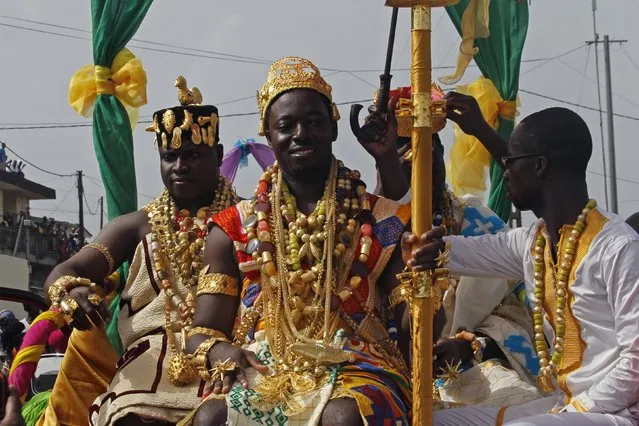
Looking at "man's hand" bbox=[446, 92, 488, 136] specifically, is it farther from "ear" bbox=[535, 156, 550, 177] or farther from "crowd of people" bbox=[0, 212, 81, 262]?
"crowd of people" bbox=[0, 212, 81, 262]

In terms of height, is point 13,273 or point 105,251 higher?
point 105,251

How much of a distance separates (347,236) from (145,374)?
1107 millimetres

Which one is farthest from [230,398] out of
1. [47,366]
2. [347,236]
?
[47,366]

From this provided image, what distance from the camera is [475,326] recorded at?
17.0 ft

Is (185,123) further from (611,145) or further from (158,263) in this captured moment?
(611,145)

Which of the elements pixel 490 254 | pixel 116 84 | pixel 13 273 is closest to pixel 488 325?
pixel 490 254

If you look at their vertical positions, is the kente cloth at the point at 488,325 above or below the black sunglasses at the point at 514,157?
below

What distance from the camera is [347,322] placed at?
14.1ft

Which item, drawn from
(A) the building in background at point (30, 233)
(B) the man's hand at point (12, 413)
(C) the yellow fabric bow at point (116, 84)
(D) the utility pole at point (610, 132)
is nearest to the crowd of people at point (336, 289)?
(B) the man's hand at point (12, 413)

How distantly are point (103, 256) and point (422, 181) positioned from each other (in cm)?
227

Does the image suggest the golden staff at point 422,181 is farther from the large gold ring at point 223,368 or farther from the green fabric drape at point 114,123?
the green fabric drape at point 114,123

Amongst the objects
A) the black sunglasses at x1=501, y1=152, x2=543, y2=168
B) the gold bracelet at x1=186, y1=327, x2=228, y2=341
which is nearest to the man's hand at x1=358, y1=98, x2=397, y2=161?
the black sunglasses at x1=501, y1=152, x2=543, y2=168

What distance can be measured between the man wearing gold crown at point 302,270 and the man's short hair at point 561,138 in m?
0.81

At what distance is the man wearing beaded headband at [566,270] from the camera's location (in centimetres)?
354
